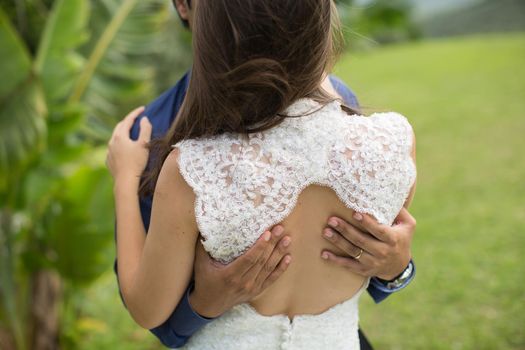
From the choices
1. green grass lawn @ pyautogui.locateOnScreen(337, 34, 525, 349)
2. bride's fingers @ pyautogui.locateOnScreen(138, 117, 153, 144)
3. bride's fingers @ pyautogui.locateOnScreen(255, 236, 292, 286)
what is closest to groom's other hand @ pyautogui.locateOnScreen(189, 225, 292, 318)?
bride's fingers @ pyautogui.locateOnScreen(255, 236, 292, 286)

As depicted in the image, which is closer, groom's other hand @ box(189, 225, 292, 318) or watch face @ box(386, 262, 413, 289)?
groom's other hand @ box(189, 225, 292, 318)

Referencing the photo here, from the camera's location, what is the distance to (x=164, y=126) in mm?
1701

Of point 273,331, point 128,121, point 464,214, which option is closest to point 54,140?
point 128,121

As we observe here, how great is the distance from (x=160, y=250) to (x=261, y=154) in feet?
1.01

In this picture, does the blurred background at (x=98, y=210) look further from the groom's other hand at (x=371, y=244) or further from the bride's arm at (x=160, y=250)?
the bride's arm at (x=160, y=250)

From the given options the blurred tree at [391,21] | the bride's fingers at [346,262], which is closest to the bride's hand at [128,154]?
the bride's fingers at [346,262]


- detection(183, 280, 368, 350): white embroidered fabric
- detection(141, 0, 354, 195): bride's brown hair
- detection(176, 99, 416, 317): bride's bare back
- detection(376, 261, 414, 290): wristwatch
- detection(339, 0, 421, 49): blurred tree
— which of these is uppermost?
detection(141, 0, 354, 195): bride's brown hair

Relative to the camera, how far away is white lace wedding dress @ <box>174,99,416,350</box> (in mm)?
1301

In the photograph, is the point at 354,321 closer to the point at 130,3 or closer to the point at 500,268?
the point at 130,3

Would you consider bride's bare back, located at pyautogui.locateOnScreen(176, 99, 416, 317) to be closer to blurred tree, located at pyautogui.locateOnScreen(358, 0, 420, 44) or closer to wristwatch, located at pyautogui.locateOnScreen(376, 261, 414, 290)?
wristwatch, located at pyautogui.locateOnScreen(376, 261, 414, 290)

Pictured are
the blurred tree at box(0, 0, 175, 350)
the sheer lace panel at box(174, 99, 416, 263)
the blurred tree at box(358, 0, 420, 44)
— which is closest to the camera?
the sheer lace panel at box(174, 99, 416, 263)

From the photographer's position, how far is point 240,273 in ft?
4.49

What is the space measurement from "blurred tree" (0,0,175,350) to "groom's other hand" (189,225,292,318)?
200 centimetres

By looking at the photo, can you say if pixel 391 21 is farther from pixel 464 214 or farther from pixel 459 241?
pixel 459 241
